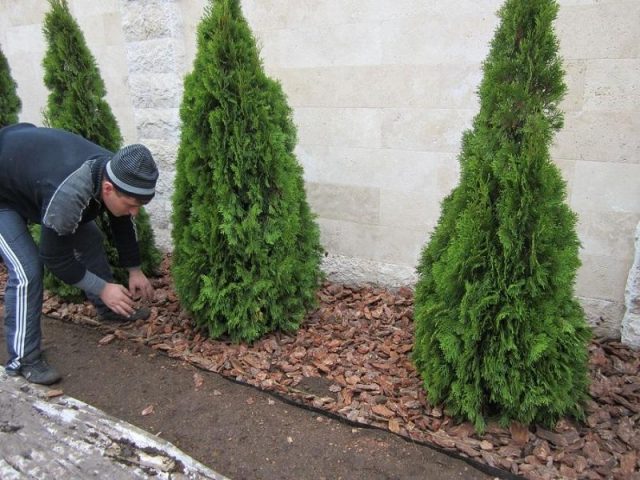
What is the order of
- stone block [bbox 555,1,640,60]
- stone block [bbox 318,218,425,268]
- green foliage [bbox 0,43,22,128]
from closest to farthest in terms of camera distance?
stone block [bbox 555,1,640,60] < stone block [bbox 318,218,425,268] < green foliage [bbox 0,43,22,128]

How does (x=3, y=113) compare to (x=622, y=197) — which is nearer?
(x=622, y=197)

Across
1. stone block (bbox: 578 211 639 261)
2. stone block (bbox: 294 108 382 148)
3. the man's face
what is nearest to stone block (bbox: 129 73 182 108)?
stone block (bbox: 294 108 382 148)

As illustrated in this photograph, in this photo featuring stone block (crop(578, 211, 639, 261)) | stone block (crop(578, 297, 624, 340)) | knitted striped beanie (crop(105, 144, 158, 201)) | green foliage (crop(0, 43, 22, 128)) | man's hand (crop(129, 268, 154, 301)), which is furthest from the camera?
green foliage (crop(0, 43, 22, 128))

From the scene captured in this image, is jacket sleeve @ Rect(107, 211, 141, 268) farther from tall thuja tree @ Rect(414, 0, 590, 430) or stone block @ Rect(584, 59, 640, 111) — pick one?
stone block @ Rect(584, 59, 640, 111)

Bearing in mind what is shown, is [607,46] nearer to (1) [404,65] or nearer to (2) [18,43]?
(1) [404,65]

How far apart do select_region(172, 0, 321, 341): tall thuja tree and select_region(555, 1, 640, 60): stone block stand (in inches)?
76.9

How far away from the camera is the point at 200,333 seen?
3.69 meters

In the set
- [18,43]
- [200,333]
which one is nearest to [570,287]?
[200,333]

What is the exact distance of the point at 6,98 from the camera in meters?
5.52

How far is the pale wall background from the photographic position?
3.23 m

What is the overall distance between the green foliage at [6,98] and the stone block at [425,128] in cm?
441

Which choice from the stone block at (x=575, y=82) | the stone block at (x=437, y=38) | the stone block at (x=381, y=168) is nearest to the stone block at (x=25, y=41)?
the stone block at (x=381, y=168)

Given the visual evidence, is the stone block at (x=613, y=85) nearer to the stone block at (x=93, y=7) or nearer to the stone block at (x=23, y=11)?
the stone block at (x=93, y=7)

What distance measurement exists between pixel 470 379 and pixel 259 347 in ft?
5.05
